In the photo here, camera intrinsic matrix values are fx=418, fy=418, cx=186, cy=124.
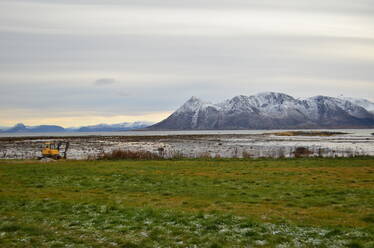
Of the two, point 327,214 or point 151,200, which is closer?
point 327,214

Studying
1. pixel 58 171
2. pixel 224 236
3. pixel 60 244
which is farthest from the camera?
pixel 58 171

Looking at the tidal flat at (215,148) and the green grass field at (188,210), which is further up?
the tidal flat at (215,148)

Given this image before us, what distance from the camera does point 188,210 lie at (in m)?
17.9

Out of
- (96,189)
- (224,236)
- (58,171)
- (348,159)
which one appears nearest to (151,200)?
(96,189)

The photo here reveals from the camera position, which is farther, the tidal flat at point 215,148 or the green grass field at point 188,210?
the tidal flat at point 215,148

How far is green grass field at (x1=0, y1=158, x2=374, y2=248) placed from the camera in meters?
13.2

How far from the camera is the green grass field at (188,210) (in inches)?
520

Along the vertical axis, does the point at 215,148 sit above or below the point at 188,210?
above

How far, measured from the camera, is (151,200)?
20.6 metres

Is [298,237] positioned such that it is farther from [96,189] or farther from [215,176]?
[215,176]

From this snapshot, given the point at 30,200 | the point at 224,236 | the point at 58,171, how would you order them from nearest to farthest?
1. the point at 224,236
2. the point at 30,200
3. the point at 58,171

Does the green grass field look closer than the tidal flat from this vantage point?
Yes

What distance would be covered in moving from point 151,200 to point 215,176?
10.3 metres

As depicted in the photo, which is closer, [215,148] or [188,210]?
[188,210]
